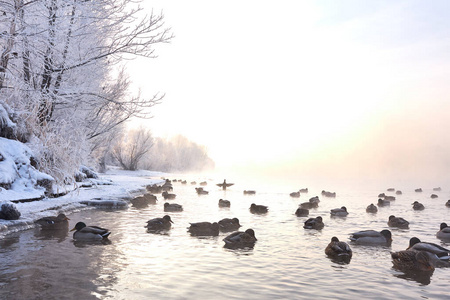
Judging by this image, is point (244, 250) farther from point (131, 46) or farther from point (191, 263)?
point (131, 46)

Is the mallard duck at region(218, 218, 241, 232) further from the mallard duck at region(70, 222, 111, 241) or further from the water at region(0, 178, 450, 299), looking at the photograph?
the mallard duck at region(70, 222, 111, 241)

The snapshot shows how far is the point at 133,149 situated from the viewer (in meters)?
64.2

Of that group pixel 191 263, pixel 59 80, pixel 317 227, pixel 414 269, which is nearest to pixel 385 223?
pixel 317 227

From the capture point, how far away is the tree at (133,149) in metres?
64.4

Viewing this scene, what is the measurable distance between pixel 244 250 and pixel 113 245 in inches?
129

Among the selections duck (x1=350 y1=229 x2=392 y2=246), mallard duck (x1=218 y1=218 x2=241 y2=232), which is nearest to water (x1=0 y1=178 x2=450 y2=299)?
duck (x1=350 y1=229 x2=392 y2=246)

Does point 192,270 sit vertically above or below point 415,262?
below

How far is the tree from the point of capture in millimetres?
64375

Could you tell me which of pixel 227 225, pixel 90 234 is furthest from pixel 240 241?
pixel 90 234

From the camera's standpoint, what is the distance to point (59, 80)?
17953 mm

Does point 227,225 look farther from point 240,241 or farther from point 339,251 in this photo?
point 339,251

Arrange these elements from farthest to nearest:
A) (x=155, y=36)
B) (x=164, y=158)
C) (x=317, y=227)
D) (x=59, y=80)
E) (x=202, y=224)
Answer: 1. (x=164, y=158)
2. (x=59, y=80)
3. (x=155, y=36)
4. (x=317, y=227)
5. (x=202, y=224)

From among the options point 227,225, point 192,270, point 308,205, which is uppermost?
point 308,205

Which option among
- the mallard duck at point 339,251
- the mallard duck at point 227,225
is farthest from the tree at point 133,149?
the mallard duck at point 339,251
